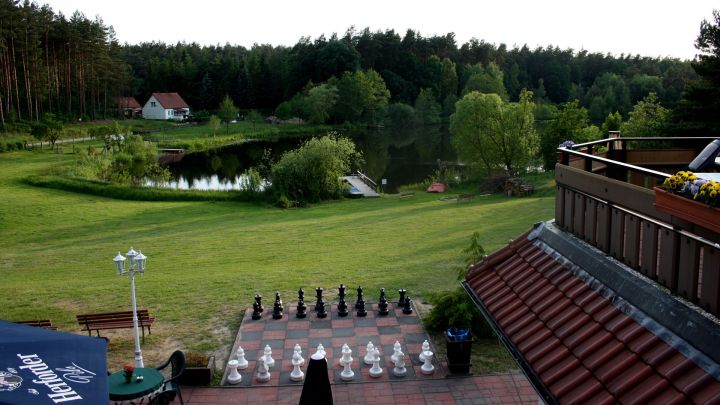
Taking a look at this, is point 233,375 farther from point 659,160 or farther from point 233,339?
point 659,160

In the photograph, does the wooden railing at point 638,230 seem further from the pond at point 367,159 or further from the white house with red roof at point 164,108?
the white house with red roof at point 164,108

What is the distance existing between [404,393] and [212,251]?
13.2 meters

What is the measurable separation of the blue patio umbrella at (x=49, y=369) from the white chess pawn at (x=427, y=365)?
17.5 ft

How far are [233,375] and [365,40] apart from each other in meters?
102

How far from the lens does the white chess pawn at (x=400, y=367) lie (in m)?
10.6

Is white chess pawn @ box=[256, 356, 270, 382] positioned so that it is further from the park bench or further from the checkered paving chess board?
the park bench

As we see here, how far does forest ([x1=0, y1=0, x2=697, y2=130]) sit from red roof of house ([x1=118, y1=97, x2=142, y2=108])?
1.02m

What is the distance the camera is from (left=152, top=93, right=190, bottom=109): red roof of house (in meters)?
92.8

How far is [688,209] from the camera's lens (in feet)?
14.1

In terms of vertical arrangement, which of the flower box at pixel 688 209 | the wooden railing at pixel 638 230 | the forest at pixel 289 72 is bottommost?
the wooden railing at pixel 638 230

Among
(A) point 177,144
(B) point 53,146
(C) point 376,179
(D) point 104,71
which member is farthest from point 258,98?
(C) point 376,179

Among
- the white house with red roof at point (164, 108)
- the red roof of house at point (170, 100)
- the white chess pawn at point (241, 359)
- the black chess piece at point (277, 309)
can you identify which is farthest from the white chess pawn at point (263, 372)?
the red roof of house at point (170, 100)

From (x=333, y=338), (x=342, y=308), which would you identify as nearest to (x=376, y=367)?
(x=333, y=338)

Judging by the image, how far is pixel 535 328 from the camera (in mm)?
5801
